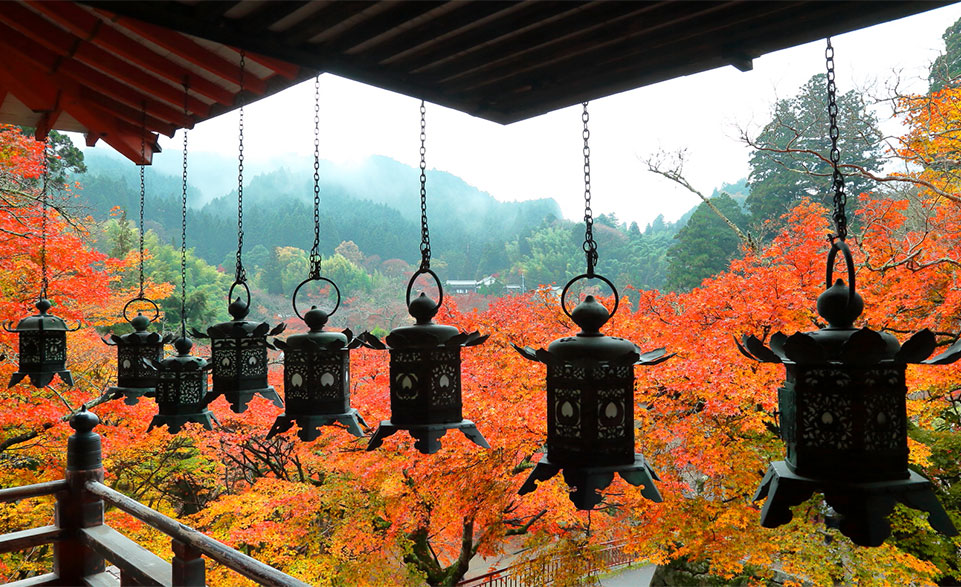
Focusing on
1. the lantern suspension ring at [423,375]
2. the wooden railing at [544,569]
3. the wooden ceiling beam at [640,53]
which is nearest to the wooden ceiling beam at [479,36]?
the wooden ceiling beam at [640,53]

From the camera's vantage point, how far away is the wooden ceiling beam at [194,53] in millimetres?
2559

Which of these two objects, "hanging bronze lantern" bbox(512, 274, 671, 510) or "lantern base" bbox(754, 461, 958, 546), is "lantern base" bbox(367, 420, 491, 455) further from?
"lantern base" bbox(754, 461, 958, 546)

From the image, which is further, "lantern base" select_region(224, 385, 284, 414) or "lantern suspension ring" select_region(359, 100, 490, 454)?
"lantern base" select_region(224, 385, 284, 414)

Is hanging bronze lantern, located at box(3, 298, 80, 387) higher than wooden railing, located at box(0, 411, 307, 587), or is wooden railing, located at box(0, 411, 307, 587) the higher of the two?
hanging bronze lantern, located at box(3, 298, 80, 387)

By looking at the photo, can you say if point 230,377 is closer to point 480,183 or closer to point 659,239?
point 659,239

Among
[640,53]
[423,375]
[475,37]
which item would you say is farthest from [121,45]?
[640,53]

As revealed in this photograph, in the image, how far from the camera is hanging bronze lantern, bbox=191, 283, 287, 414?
10.1ft

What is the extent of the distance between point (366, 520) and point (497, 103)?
7.35m

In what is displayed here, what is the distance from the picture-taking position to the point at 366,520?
8445 millimetres

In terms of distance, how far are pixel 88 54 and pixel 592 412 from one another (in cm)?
294

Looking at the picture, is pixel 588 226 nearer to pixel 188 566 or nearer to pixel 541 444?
pixel 188 566

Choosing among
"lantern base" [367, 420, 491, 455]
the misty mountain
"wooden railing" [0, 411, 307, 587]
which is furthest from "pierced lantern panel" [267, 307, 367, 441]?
the misty mountain

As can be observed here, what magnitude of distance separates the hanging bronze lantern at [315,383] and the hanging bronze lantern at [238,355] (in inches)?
19.0

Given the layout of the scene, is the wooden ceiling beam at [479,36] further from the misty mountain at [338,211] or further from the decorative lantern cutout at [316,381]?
the misty mountain at [338,211]
